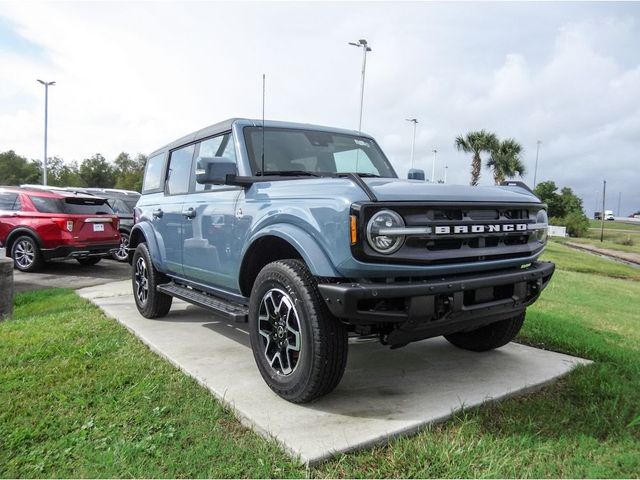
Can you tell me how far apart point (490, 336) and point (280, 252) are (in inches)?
74.6

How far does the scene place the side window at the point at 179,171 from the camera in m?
4.84

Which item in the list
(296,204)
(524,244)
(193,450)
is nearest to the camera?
(193,450)

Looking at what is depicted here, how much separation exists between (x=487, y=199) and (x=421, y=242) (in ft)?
2.10

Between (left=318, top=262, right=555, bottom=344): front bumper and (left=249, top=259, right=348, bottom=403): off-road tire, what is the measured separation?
0.14 metres

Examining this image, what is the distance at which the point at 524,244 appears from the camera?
3.45 meters

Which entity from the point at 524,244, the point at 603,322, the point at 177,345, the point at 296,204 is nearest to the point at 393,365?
the point at 524,244

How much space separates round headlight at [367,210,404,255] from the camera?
264 centimetres

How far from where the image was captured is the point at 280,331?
313 cm

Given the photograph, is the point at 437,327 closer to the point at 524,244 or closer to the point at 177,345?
the point at 524,244

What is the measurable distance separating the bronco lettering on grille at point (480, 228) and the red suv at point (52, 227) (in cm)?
871

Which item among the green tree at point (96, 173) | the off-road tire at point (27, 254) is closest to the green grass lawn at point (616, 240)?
the off-road tire at point (27, 254)

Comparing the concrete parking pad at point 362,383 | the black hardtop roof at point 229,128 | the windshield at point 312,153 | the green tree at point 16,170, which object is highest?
the green tree at point 16,170

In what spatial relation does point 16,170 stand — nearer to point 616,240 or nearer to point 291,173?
point 291,173

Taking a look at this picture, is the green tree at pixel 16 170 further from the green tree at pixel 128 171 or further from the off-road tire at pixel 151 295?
the off-road tire at pixel 151 295
